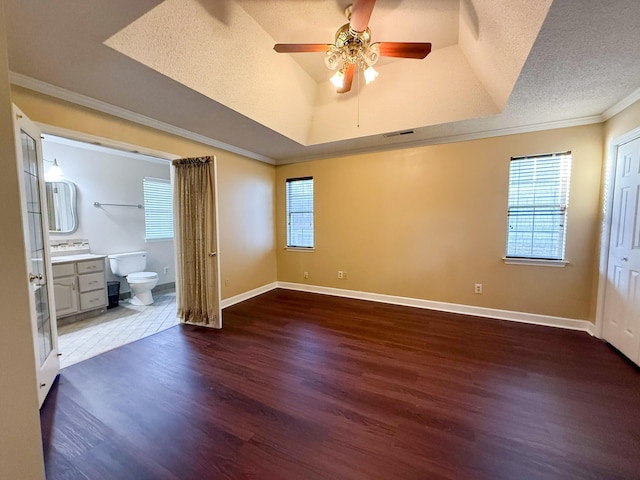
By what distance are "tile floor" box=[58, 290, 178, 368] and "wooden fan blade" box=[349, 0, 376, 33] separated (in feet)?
12.3

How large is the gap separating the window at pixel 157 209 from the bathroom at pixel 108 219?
5cm

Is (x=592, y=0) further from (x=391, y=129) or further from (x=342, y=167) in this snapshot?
(x=342, y=167)

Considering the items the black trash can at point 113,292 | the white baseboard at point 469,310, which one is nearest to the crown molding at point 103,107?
the black trash can at point 113,292

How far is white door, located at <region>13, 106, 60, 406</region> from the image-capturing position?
5.82ft

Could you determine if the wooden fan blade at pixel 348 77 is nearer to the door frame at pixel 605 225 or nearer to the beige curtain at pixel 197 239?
the beige curtain at pixel 197 239

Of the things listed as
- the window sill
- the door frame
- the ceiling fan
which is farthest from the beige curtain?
the door frame

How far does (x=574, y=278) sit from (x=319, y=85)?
409cm

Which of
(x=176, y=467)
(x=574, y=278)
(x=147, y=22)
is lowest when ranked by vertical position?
(x=176, y=467)

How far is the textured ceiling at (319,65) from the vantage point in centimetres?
158

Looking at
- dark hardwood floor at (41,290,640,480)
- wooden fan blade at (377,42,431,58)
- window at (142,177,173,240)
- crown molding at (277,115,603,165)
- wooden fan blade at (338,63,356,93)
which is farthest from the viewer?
window at (142,177,173,240)

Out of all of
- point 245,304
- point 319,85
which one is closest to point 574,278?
point 319,85

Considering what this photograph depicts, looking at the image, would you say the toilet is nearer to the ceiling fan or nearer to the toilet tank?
the toilet tank

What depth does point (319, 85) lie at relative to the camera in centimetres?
351

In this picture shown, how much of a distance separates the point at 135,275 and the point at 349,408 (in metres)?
3.89
